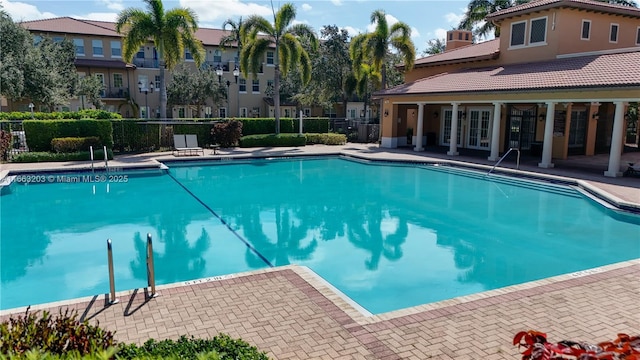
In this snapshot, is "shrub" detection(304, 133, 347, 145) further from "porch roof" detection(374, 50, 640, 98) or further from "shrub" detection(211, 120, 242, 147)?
"porch roof" detection(374, 50, 640, 98)

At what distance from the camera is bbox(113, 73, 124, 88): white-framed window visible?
43.5 m

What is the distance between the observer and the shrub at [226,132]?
2694 centimetres

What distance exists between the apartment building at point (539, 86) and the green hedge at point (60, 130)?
48.7 ft

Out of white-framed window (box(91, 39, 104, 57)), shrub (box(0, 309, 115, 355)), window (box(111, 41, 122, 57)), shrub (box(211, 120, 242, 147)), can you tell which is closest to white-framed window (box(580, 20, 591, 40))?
shrub (box(211, 120, 242, 147))

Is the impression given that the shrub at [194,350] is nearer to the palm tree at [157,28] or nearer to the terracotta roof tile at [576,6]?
the palm tree at [157,28]

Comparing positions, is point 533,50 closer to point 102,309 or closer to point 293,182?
point 293,182

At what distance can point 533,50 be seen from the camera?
77.0 feet

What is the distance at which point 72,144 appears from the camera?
21.3 meters

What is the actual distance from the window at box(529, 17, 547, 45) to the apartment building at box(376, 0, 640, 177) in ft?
0.16

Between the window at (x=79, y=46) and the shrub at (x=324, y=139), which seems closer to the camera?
the shrub at (x=324, y=139)

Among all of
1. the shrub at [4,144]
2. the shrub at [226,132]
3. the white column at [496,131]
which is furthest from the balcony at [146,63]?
the white column at [496,131]

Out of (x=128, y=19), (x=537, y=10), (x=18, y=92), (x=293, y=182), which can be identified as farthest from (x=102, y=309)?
(x=18, y=92)

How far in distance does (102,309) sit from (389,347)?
353 centimetres

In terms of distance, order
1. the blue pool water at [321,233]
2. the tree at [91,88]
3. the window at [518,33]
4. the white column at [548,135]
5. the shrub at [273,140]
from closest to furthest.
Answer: the blue pool water at [321,233], the white column at [548,135], the window at [518,33], the shrub at [273,140], the tree at [91,88]
